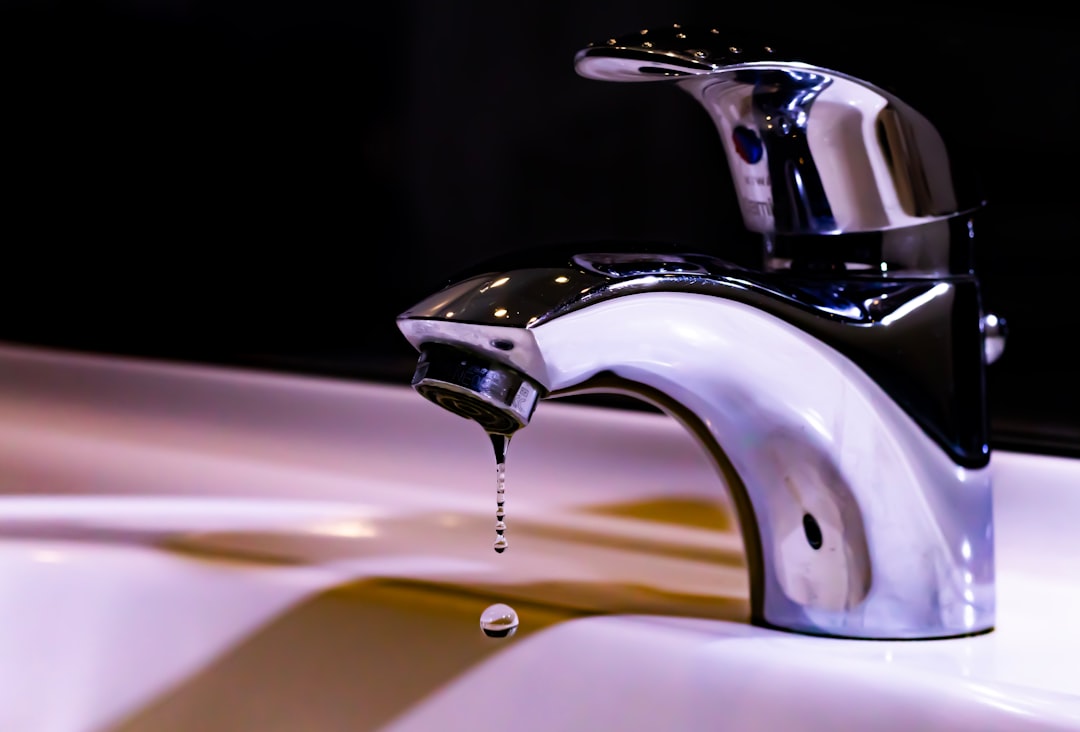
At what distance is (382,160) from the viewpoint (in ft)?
2.03

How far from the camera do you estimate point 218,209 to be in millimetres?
678

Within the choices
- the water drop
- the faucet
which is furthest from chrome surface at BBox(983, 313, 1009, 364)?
the water drop

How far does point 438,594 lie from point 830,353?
0.15 meters

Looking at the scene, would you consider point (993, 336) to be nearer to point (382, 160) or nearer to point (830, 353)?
point (830, 353)

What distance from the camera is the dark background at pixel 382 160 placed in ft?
1.49

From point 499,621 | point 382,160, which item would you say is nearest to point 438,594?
point 499,621

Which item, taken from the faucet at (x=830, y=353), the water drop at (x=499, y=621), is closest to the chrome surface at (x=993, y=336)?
the faucet at (x=830, y=353)

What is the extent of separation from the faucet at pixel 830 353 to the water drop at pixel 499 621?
0.08 meters

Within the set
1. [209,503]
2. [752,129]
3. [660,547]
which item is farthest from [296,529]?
[752,129]

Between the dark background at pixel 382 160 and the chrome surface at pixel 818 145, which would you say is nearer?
the chrome surface at pixel 818 145

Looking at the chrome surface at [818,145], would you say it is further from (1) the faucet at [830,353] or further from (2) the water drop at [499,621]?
(2) the water drop at [499,621]

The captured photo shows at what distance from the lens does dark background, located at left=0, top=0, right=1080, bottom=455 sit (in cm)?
45

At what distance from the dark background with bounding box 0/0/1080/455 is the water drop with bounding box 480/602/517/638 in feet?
0.73

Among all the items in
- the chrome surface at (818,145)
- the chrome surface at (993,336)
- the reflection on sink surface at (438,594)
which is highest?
the chrome surface at (818,145)
